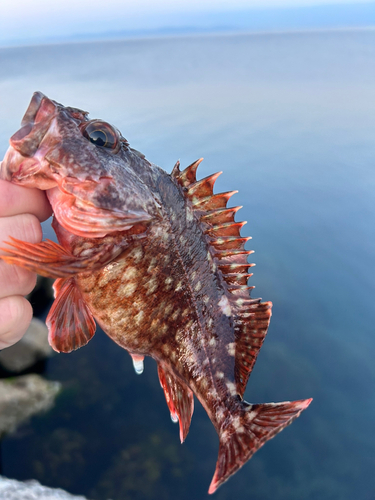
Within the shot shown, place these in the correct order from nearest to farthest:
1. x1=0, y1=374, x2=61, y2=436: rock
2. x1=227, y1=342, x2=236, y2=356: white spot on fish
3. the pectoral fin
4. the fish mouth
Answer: the pectoral fin < the fish mouth < x1=227, y1=342, x2=236, y2=356: white spot on fish < x1=0, y1=374, x2=61, y2=436: rock

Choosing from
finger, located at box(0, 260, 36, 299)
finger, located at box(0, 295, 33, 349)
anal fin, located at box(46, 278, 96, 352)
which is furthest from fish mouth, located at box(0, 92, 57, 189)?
finger, located at box(0, 295, 33, 349)

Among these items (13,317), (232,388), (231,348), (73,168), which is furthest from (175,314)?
(73,168)

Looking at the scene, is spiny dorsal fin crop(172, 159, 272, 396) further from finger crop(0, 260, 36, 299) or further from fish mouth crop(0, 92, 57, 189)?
finger crop(0, 260, 36, 299)

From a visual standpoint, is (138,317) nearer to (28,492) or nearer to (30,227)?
(30,227)

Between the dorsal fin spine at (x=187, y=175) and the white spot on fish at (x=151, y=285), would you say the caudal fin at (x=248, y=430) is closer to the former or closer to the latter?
the white spot on fish at (x=151, y=285)

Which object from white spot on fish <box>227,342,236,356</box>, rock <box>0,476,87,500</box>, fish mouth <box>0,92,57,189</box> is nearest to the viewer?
fish mouth <box>0,92,57,189</box>

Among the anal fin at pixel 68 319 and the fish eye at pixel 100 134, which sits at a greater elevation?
the fish eye at pixel 100 134

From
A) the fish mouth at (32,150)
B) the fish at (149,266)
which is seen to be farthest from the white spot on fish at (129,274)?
the fish mouth at (32,150)
